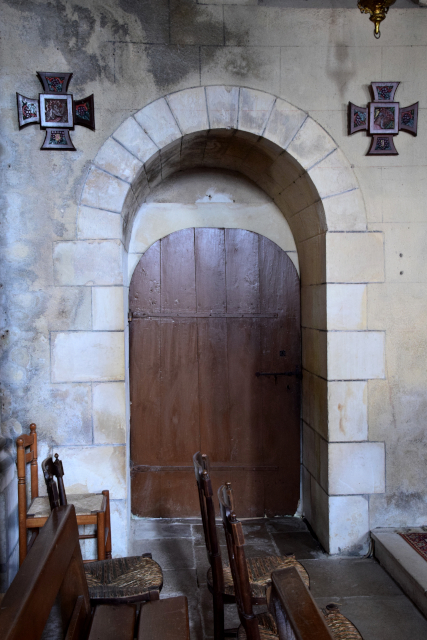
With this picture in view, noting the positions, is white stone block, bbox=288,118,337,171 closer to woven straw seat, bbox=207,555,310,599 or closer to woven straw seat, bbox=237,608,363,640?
woven straw seat, bbox=207,555,310,599

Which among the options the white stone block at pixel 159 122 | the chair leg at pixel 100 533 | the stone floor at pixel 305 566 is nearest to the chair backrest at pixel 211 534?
the stone floor at pixel 305 566

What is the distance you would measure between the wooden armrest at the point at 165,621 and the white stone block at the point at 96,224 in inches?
69.1

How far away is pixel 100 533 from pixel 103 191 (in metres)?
1.66

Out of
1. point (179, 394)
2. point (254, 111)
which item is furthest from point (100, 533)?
point (254, 111)

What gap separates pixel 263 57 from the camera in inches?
111

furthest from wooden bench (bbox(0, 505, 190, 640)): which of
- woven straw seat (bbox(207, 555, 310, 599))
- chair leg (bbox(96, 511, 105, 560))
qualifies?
chair leg (bbox(96, 511, 105, 560))

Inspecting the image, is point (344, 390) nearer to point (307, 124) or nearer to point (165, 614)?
point (307, 124)

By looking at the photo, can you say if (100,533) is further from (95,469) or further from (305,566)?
(305,566)

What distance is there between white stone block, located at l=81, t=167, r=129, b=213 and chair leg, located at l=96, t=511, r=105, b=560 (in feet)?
4.88

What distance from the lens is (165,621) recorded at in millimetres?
1479

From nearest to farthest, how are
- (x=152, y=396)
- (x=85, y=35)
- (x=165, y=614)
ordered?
(x=165, y=614), (x=85, y=35), (x=152, y=396)

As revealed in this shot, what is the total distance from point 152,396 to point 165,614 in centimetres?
192

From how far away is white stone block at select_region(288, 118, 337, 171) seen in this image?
2.83 m

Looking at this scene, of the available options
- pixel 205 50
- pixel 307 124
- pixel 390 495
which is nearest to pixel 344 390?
pixel 390 495
